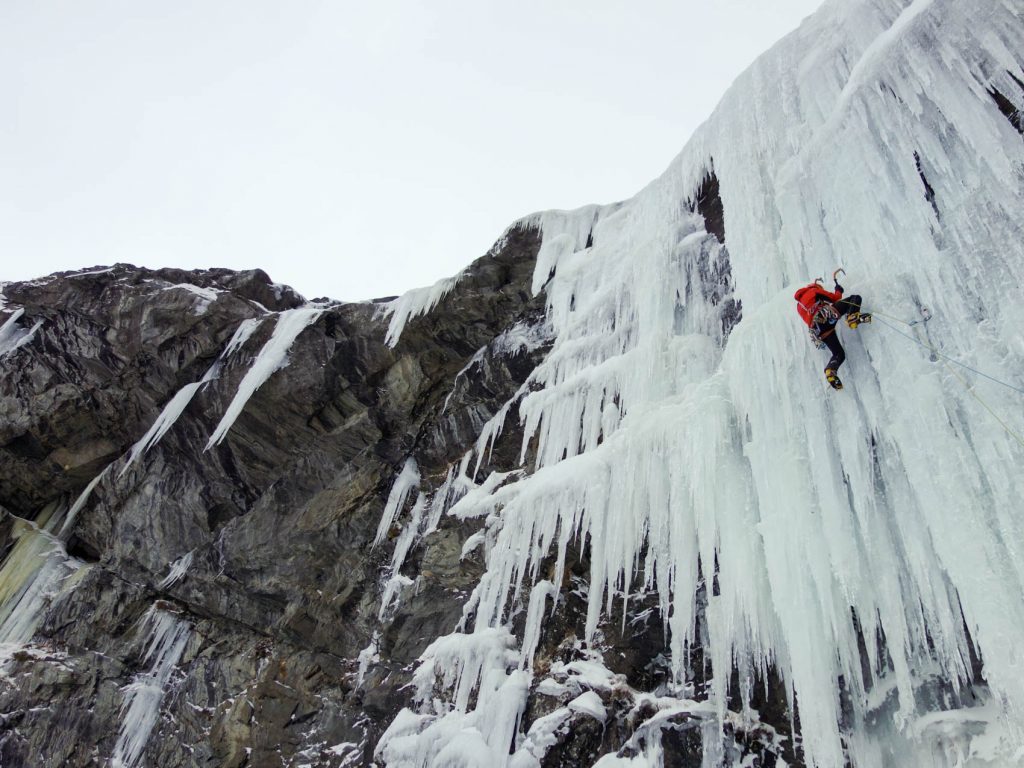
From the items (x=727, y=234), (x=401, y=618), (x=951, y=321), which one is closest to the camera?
(x=951, y=321)

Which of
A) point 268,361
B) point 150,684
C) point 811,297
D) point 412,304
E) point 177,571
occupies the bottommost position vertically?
point 150,684

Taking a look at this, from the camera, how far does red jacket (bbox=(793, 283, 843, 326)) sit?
4.71m

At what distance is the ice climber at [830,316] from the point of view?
464 centimetres

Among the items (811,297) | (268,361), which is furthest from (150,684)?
(811,297)

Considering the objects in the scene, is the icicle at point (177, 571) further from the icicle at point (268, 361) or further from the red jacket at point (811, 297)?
the red jacket at point (811, 297)

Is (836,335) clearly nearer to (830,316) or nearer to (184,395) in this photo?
(830,316)

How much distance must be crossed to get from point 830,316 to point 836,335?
0.53 ft

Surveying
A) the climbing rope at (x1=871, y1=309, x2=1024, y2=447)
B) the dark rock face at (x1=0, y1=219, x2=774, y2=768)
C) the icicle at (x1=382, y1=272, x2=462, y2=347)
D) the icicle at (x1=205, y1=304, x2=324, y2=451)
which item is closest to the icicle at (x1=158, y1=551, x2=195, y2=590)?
the dark rock face at (x1=0, y1=219, x2=774, y2=768)

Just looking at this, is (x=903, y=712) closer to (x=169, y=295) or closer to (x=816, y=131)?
(x=816, y=131)

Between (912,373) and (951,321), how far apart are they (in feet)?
1.22

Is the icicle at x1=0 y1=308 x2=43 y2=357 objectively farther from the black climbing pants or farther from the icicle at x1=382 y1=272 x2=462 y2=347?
the black climbing pants

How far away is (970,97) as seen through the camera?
463cm

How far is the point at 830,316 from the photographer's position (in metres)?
4.66

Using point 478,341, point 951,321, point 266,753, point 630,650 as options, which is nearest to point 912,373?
point 951,321
